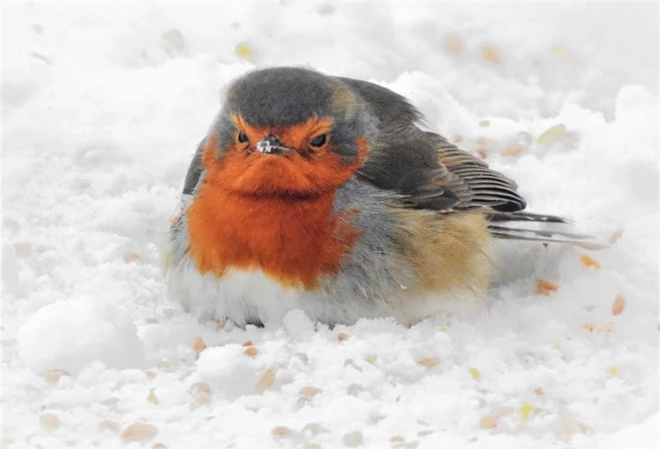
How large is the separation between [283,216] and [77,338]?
0.89 m

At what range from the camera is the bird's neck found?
486cm

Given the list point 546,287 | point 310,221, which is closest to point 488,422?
point 310,221

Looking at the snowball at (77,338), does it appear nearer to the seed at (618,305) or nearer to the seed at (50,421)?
the seed at (50,421)

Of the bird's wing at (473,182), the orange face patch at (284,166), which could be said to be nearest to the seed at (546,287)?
the bird's wing at (473,182)

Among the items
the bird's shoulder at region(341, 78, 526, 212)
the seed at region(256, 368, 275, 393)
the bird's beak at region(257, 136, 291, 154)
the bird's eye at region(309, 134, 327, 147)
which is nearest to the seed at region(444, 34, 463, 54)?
the bird's shoulder at region(341, 78, 526, 212)

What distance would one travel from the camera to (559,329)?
197 inches

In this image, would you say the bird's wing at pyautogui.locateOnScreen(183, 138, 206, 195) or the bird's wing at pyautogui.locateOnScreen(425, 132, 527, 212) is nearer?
the bird's wing at pyautogui.locateOnScreen(183, 138, 206, 195)

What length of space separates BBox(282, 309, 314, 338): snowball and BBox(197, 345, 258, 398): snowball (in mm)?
306

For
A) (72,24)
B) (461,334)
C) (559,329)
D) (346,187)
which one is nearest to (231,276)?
(346,187)

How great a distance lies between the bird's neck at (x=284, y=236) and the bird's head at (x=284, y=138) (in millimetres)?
46

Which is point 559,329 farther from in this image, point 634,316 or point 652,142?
point 652,142

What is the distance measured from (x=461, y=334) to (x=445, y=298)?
265 millimetres

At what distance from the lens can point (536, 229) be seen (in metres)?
5.53

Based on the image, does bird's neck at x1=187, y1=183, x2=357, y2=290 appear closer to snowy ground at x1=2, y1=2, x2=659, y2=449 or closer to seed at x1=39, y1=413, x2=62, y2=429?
snowy ground at x1=2, y1=2, x2=659, y2=449
